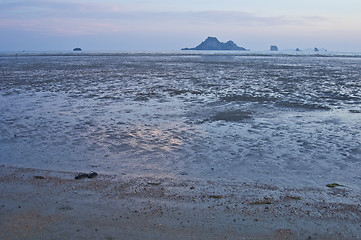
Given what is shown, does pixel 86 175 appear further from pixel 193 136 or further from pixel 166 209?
pixel 193 136

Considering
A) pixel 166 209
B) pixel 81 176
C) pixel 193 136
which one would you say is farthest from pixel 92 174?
pixel 193 136

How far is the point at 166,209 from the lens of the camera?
241 inches

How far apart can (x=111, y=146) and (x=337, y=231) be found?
710cm

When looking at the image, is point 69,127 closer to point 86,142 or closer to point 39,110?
point 86,142

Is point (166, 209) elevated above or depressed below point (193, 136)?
below

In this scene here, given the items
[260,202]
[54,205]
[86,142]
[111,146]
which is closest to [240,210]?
[260,202]

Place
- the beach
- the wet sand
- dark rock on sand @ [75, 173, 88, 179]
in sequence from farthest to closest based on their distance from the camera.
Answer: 1. dark rock on sand @ [75, 173, 88, 179]
2. the beach
3. the wet sand

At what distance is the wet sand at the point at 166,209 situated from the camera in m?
5.33

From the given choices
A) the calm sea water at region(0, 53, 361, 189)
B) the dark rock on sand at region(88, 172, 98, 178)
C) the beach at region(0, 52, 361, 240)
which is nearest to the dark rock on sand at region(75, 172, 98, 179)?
the dark rock on sand at region(88, 172, 98, 178)

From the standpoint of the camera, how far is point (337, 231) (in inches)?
213

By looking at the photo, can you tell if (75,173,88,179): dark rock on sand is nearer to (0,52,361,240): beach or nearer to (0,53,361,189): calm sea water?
(0,52,361,240): beach

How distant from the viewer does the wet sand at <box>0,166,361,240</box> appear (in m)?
5.33

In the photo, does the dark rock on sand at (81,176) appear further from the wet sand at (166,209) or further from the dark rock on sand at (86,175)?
the wet sand at (166,209)

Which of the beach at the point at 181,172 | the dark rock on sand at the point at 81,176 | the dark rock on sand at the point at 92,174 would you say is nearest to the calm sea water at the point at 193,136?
the beach at the point at 181,172
